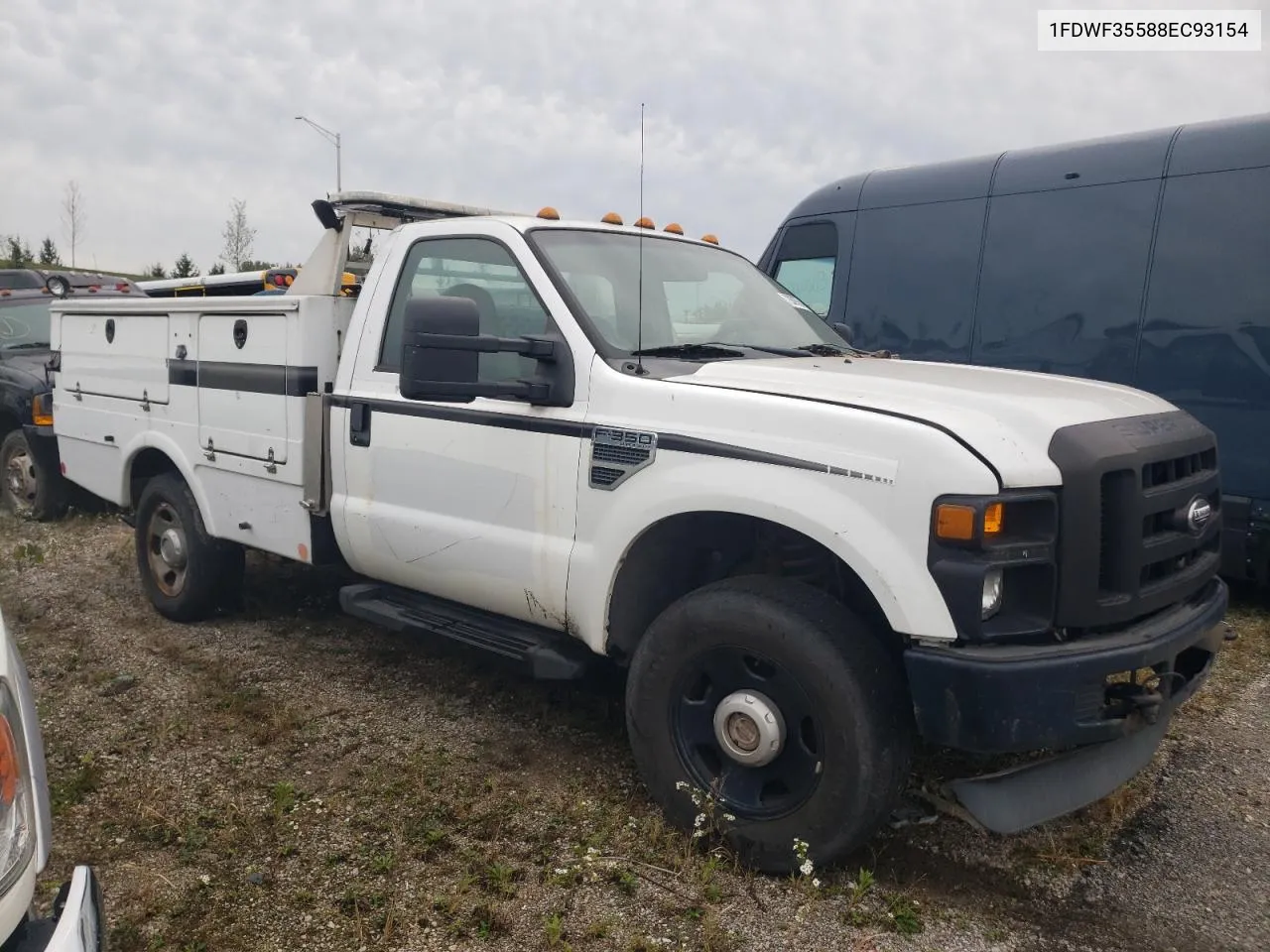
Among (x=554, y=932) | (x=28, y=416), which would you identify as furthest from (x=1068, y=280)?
(x=28, y=416)

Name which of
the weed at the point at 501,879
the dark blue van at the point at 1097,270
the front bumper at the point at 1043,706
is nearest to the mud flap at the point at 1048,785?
the front bumper at the point at 1043,706

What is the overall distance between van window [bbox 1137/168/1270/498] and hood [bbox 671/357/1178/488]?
2766 millimetres

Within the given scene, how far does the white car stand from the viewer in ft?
5.49

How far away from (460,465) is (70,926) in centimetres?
231

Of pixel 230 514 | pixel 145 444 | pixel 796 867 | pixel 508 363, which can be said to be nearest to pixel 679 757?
pixel 796 867

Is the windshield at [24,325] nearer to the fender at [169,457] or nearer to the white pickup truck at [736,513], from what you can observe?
the fender at [169,457]

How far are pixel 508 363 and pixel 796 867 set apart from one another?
2.00m

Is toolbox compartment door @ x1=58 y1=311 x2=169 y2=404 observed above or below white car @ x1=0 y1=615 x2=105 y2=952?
above

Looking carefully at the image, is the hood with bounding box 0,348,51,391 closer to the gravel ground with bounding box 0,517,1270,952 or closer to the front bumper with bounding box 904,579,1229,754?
the gravel ground with bounding box 0,517,1270,952

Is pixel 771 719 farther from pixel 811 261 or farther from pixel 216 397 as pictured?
pixel 811 261

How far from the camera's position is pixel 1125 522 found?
282cm

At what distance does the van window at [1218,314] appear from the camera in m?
5.81

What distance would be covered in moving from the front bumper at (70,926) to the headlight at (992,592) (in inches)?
81.8

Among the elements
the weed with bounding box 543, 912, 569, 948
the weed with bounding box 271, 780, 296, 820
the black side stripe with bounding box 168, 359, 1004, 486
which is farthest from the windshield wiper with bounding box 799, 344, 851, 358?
the weed with bounding box 271, 780, 296, 820
